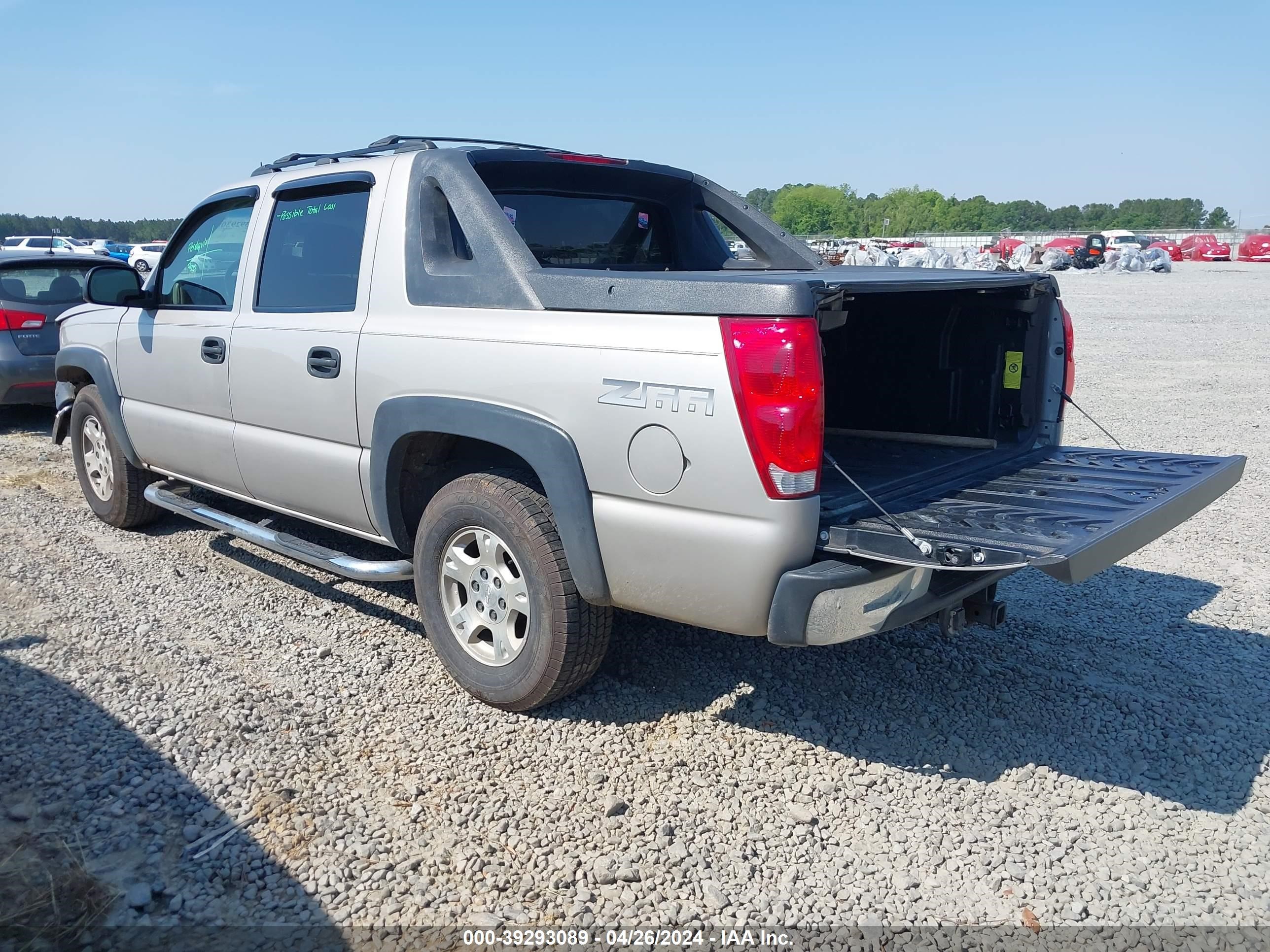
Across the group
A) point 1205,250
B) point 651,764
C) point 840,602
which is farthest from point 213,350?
point 1205,250

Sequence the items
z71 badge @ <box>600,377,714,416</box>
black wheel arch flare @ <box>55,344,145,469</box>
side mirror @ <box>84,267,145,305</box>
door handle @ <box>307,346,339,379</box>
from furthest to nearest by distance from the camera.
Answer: black wheel arch flare @ <box>55,344,145,469</box> < side mirror @ <box>84,267,145,305</box> < door handle @ <box>307,346,339,379</box> < z71 badge @ <box>600,377,714,416</box>

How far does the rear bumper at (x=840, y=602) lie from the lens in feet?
9.62

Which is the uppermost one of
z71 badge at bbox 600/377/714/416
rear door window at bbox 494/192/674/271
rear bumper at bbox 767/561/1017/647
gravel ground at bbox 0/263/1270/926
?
rear door window at bbox 494/192/674/271

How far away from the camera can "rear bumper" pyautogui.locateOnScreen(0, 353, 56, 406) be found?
8.78 meters

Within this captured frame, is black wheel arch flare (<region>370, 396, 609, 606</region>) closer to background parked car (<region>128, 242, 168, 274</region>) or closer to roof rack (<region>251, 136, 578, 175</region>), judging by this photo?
roof rack (<region>251, 136, 578, 175</region>)

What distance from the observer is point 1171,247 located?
53719 millimetres

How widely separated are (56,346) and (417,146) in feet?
21.3

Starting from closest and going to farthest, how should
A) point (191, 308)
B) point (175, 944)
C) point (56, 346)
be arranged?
point (175, 944)
point (191, 308)
point (56, 346)

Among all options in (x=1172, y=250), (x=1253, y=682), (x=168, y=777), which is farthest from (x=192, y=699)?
(x=1172, y=250)

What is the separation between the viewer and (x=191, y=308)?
510cm

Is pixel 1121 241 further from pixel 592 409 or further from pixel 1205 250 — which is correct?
pixel 592 409

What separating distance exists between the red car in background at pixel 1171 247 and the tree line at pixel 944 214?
4814cm

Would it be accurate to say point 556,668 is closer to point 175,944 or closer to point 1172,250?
point 175,944

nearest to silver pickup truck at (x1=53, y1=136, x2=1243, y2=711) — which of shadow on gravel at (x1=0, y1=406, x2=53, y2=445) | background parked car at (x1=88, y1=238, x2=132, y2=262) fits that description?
shadow on gravel at (x1=0, y1=406, x2=53, y2=445)
